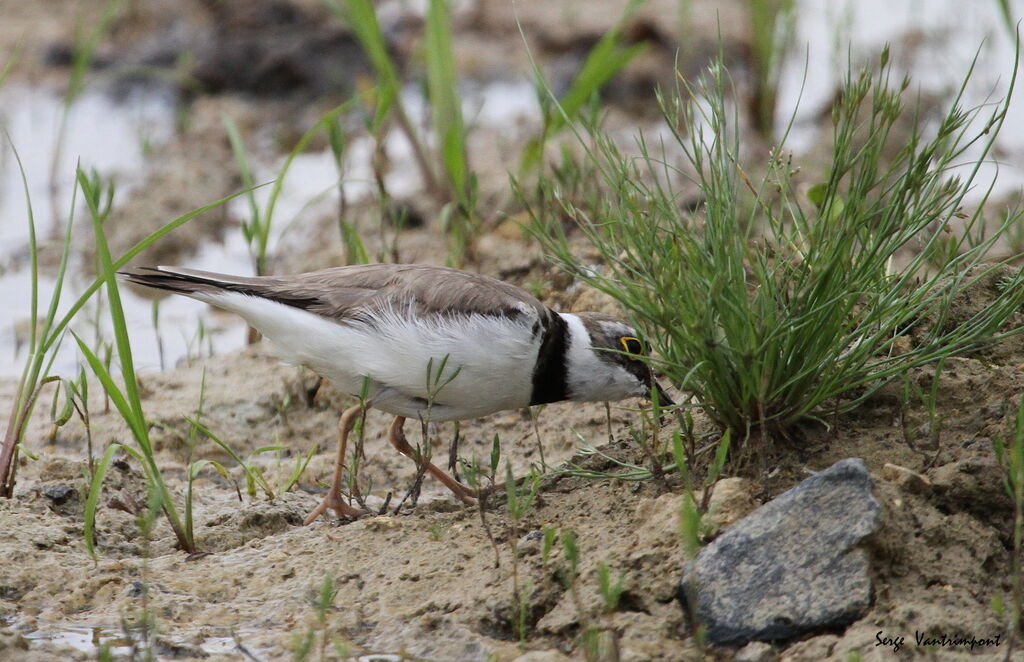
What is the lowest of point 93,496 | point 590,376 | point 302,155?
point 93,496

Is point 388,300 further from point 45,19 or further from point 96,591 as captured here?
point 45,19

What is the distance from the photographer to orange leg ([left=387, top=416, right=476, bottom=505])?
5129 millimetres

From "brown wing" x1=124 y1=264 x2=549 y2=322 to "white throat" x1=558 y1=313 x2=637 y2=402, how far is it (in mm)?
210

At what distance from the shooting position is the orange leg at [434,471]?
5129 mm

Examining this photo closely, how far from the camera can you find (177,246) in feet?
25.9

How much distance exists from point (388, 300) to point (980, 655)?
8.67ft

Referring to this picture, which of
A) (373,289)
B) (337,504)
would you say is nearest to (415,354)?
(373,289)

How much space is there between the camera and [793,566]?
369 centimetres

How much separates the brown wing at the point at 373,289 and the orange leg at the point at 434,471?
1.97 ft

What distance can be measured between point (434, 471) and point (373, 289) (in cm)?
80

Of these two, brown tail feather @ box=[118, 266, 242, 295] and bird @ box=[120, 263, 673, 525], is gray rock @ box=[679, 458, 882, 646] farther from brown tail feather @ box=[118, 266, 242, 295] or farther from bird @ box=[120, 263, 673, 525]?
brown tail feather @ box=[118, 266, 242, 295]

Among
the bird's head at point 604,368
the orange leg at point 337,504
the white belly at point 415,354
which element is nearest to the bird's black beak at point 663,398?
the bird's head at point 604,368

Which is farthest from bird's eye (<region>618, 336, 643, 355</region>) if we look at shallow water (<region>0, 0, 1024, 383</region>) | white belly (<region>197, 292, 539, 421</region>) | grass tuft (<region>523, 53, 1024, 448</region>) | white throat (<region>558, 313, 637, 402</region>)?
shallow water (<region>0, 0, 1024, 383</region>)

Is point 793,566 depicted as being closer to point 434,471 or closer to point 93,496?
point 434,471
